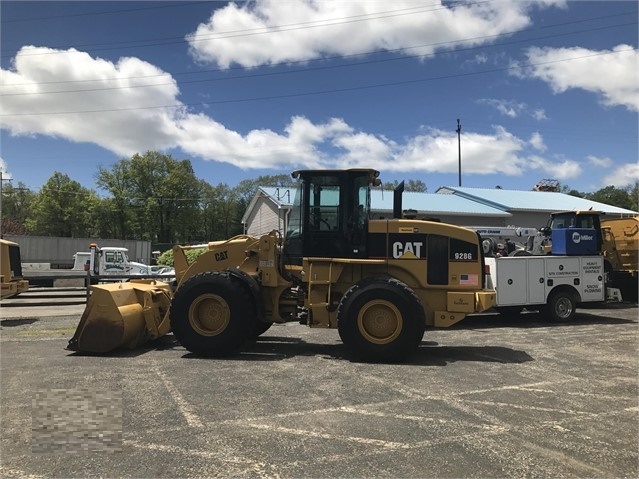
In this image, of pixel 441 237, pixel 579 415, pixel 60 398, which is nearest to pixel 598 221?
pixel 441 237

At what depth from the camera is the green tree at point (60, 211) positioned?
70188mm

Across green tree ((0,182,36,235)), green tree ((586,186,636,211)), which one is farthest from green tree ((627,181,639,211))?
green tree ((0,182,36,235))

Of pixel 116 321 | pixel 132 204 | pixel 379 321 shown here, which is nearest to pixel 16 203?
pixel 132 204

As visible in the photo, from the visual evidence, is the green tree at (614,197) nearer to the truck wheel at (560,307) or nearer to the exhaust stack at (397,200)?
the truck wheel at (560,307)

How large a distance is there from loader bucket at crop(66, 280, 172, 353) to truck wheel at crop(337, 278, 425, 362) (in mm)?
3388

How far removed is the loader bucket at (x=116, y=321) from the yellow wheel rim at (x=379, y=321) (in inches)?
141

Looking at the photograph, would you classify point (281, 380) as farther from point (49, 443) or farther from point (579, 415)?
point (579, 415)

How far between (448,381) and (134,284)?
5.86 meters

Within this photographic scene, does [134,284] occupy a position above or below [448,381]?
above

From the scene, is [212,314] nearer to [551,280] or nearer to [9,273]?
[9,273]

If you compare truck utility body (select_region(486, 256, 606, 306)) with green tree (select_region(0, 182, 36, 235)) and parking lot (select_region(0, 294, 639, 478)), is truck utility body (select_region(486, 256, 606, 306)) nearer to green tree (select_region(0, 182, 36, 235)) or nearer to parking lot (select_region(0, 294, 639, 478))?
parking lot (select_region(0, 294, 639, 478))

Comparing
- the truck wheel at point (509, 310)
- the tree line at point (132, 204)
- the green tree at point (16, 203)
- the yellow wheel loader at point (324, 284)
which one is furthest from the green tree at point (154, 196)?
the yellow wheel loader at point (324, 284)

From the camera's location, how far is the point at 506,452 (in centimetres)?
440

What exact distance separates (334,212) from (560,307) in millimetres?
8020
